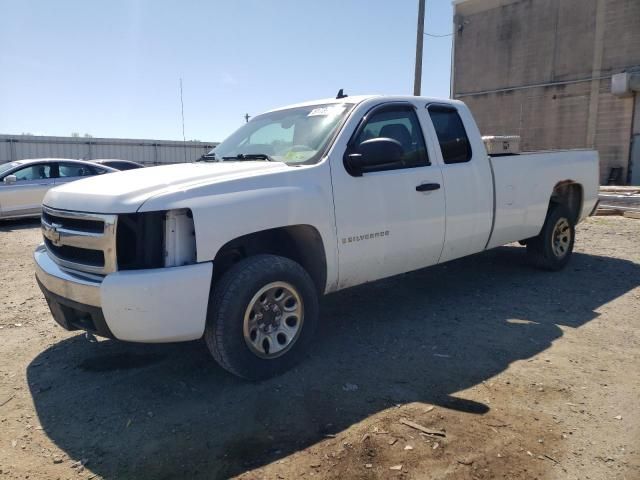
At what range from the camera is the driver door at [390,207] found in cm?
384

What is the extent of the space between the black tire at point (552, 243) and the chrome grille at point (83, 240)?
5.08 metres

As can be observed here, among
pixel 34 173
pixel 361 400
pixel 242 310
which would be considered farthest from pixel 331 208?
pixel 34 173

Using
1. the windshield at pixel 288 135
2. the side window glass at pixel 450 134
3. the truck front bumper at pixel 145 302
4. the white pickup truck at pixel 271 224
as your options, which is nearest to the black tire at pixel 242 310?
the white pickup truck at pixel 271 224

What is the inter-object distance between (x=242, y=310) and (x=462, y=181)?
260 cm

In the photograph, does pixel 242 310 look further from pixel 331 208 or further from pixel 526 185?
pixel 526 185

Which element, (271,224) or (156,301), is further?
(271,224)

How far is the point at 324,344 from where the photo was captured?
13.6 ft

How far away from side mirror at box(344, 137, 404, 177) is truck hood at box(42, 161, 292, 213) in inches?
20.1

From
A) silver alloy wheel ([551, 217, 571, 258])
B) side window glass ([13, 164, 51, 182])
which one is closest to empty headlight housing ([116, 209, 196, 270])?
silver alloy wheel ([551, 217, 571, 258])

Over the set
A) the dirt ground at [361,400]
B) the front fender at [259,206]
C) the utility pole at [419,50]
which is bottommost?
the dirt ground at [361,400]

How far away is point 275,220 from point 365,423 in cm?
142

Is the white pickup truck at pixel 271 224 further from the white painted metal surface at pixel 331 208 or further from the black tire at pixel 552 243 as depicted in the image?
the black tire at pixel 552 243

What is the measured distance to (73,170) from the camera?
39.5 ft

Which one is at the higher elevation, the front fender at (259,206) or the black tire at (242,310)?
the front fender at (259,206)
